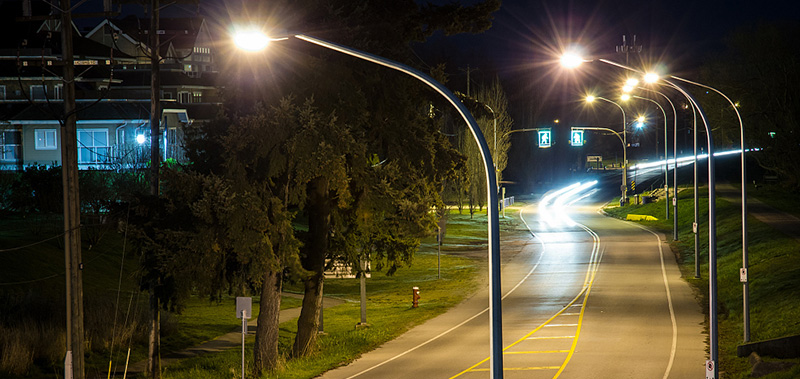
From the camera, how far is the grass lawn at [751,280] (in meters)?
24.8

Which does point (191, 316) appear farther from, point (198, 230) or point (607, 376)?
point (607, 376)

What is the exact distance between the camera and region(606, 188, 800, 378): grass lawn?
24766 mm

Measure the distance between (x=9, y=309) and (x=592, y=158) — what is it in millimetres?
108518

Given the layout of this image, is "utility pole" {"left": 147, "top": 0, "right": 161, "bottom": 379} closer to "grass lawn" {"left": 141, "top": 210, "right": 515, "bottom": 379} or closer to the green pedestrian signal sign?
"grass lawn" {"left": 141, "top": 210, "right": 515, "bottom": 379}

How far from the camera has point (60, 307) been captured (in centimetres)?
3036

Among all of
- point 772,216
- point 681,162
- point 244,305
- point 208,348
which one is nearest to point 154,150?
point 244,305

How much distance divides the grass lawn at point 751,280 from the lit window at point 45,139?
46010 mm

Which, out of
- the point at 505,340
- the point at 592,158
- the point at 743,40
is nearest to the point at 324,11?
the point at 505,340

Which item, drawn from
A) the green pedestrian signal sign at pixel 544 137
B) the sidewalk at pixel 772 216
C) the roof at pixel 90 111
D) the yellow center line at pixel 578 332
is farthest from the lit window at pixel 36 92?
the sidewalk at pixel 772 216

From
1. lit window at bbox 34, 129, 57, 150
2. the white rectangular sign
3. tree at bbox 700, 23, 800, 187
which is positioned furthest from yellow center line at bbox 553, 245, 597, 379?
lit window at bbox 34, 129, 57, 150

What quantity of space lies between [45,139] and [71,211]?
46.7 metres

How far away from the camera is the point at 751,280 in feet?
114

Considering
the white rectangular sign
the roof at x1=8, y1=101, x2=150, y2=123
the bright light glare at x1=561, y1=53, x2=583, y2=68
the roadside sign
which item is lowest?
the roadside sign

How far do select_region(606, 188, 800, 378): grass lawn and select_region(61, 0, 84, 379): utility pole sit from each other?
15819mm
